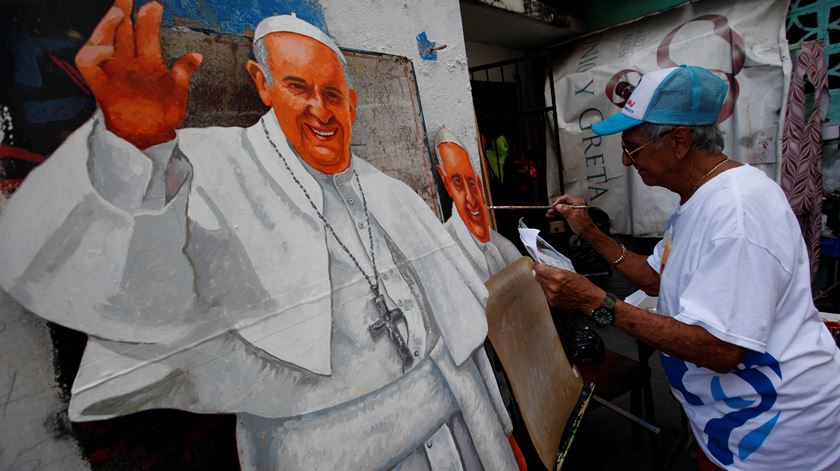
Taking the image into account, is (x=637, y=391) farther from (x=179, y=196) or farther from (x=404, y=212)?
(x=179, y=196)

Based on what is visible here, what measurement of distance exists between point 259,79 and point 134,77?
277mm

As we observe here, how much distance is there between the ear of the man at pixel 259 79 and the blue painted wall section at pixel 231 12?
0.25 feet

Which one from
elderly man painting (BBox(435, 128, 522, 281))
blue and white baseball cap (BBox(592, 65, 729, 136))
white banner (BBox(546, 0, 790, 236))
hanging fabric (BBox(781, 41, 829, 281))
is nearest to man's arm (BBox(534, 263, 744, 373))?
elderly man painting (BBox(435, 128, 522, 281))

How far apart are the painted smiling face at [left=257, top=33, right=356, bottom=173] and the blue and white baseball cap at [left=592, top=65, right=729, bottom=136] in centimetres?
93

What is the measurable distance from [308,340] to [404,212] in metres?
0.52

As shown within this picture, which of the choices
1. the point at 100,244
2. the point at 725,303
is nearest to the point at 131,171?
the point at 100,244

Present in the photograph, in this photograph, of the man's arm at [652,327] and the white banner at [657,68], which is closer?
the man's arm at [652,327]

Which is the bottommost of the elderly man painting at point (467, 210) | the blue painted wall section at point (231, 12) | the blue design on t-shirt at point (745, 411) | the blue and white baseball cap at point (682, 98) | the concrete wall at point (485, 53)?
the blue design on t-shirt at point (745, 411)

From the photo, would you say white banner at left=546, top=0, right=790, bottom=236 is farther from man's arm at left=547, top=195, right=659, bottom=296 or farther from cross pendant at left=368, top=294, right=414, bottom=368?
cross pendant at left=368, top=294, right=414, bottom=368

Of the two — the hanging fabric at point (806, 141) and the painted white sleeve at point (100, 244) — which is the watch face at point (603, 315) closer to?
the painted white sleeve at point (100, 244)

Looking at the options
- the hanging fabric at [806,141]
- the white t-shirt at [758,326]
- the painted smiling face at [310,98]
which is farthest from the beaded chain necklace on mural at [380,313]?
the hanging fabric at [806,141]

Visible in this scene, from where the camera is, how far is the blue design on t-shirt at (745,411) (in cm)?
116

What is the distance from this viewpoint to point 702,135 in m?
1.29

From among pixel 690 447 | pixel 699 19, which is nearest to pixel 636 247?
pixel 699 19
